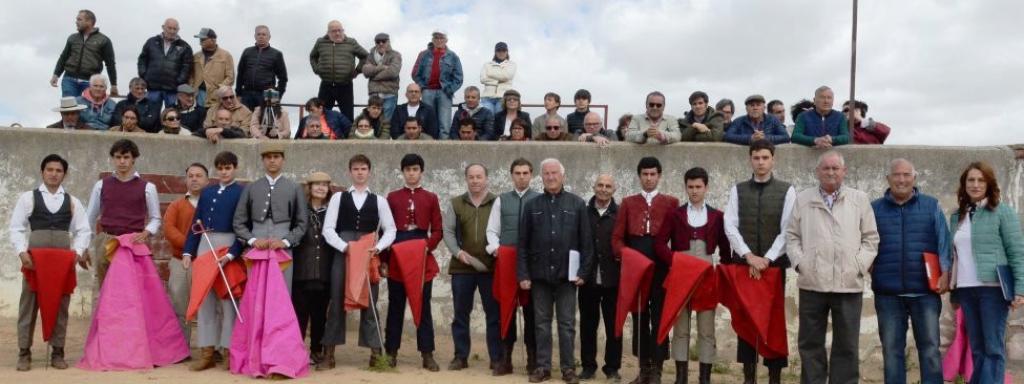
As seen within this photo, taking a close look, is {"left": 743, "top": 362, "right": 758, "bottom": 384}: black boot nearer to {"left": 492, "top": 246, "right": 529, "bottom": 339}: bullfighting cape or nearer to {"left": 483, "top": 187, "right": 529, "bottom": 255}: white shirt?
{"left": 492, "top": 246, "right": 529, "bottom": 339}: bullfighting cape

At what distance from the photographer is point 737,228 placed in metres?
7.08

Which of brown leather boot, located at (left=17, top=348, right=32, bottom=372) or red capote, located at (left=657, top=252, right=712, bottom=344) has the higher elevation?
red capote, located at (left=657, top=252, right=712, bottom=344)

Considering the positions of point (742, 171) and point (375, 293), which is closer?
point (375, 293)

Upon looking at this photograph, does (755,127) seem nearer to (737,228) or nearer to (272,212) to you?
(737,228)

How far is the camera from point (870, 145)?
941 cm

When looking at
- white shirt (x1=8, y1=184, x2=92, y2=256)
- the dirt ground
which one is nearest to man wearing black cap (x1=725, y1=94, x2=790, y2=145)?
the dirt ground

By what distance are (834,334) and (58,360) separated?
5574 millimetres

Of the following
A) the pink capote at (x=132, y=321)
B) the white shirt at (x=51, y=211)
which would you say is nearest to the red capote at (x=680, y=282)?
the pink capote at (x=132, y=321)

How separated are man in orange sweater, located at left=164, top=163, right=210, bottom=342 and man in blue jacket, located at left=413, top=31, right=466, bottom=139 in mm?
3463

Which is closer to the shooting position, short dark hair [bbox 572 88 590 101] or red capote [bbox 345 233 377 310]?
red capote [bbox 345 233 377 310]

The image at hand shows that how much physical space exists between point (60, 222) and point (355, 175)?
2.22 meters

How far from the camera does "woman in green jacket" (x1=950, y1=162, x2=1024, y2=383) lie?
6379 millimetres

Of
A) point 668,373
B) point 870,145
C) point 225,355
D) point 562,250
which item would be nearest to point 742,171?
point 870,145

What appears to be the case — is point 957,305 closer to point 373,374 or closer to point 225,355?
point 373,374
